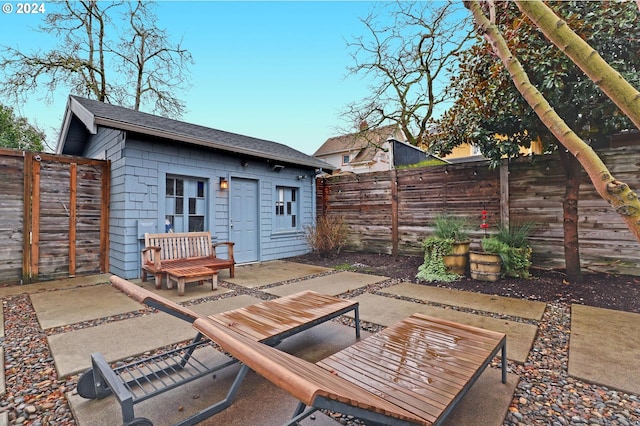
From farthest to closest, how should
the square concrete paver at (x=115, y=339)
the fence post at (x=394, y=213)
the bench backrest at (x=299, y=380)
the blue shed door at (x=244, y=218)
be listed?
the fence post at (x=394, y=213)
the blue shed door at (x=244, y=218)
the square concrete paver at (x=115, y=339)
the bench backrest at (x=299, y=380)

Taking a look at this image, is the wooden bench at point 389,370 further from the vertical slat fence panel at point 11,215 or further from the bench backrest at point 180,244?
the vertical slat fence panel at point 11,215

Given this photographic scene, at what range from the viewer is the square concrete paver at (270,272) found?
5.27 meters

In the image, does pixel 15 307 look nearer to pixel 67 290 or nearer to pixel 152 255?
pixel 67 290

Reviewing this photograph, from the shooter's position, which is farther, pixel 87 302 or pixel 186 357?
pixel 87 302

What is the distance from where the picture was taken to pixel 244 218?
7094mm

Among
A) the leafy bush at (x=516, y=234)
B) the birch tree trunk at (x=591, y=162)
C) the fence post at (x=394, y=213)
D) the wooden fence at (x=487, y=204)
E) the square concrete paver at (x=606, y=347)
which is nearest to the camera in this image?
the birch tree trunk at (x=591, y=162)

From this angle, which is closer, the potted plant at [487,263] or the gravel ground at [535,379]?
the gravel ground at [535,379]

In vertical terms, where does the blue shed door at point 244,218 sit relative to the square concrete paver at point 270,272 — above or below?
above

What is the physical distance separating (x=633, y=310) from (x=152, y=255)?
22.8ft

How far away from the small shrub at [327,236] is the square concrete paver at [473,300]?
3025 mm

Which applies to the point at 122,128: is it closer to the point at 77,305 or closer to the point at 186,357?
the point at 77,305

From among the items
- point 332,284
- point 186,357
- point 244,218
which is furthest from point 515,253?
point 244,218

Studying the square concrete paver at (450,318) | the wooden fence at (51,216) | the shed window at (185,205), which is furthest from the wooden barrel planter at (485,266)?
the wooden fence at (51,216)

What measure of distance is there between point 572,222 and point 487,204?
4.84ft
